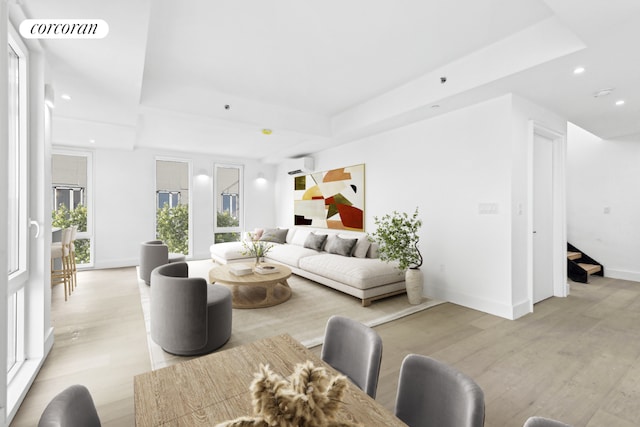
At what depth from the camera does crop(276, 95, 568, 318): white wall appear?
3.40 m

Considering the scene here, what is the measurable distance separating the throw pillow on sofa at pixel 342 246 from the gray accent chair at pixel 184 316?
2672mm

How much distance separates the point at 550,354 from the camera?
8.39 ft

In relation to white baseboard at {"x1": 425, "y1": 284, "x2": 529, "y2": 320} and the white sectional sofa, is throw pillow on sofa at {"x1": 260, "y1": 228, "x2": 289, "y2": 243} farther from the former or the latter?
white baseboard at {"x1": 425, "y1": 284, "x2": 529, "y2": 320}

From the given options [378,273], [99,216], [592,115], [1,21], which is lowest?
[378,273]

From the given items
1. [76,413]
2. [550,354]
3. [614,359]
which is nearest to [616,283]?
[614,359]

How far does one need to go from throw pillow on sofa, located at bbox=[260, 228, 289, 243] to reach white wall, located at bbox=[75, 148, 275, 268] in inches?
58.3

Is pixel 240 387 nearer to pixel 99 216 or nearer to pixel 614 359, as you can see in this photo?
pixel 614 359

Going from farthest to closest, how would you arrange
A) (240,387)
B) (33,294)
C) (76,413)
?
(33,294) < (240,387) < (76,413)

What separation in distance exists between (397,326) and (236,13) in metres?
3.31

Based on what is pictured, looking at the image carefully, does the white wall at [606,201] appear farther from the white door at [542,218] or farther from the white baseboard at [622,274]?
the white door at [542,218]

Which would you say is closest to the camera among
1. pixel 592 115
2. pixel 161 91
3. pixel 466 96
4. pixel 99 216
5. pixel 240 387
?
pixel 240 387

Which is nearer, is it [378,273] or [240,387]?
[240,387]

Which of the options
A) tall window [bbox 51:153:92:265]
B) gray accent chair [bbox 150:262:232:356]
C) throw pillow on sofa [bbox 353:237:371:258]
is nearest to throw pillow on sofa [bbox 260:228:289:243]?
throw pillow on sofa [bbox 353:237:371:258]

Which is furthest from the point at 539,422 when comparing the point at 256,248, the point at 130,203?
the point at 130,203
